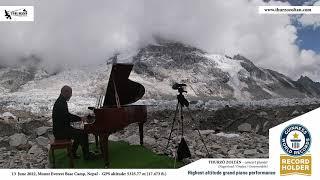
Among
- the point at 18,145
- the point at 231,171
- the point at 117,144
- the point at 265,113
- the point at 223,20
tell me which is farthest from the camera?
the point at 265,113

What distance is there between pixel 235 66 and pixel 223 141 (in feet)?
13.0

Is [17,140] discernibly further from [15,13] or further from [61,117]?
[15,13]

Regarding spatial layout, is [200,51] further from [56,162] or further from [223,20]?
[56,162]

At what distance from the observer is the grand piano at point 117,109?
793 cm

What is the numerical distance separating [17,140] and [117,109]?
12.0 feet

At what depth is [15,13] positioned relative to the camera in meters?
Result: 8.31

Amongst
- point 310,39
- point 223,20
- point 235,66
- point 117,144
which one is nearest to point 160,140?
point 117,144

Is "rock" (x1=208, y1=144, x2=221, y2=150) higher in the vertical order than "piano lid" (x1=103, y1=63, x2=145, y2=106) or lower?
lower

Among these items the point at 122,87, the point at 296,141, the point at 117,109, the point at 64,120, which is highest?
the point at 122,87

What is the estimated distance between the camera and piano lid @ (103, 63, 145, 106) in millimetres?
8180

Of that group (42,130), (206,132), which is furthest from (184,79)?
(42,130)

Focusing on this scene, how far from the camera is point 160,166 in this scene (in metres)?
8.33

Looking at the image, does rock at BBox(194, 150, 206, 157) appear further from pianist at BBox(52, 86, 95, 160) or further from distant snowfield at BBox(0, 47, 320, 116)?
pianist at BBox(52, 86, 95, 160)

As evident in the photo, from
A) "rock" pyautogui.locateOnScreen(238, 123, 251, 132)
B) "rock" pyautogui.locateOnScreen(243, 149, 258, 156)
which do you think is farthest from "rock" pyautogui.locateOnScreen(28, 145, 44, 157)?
"rock" pyautogui.locateOnScreen(238, 123, 251, 132)
